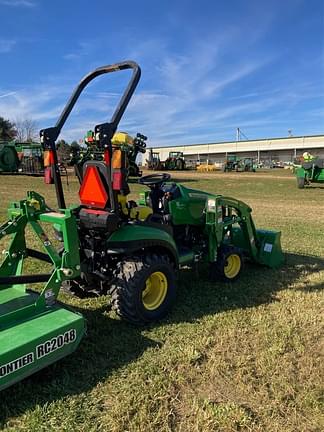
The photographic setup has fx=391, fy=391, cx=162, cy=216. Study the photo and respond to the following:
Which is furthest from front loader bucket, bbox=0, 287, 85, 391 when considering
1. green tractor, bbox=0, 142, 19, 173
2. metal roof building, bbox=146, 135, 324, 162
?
metal roof building, bbox=146, 135, 324, 162

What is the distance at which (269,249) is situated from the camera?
5551mm

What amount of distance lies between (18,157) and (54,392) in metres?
24.2

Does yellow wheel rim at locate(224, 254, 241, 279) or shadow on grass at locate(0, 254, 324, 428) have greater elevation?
yellow wheel rim at locate(224, 254, 241, 279)

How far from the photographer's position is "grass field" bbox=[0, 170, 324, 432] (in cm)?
242

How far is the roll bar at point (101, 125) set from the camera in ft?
10.4

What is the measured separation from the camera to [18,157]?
24.8 m

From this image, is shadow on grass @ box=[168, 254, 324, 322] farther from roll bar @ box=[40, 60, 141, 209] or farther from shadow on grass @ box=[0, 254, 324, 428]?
roll bar @ box=[40, 60, 141, 209]

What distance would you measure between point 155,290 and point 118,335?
0.61 m

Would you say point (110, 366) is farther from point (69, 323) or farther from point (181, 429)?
point (181, 429)

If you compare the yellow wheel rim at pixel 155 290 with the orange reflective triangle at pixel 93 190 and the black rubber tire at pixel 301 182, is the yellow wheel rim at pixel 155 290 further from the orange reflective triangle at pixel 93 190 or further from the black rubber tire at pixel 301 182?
the black rubber tire at pixel 301 182

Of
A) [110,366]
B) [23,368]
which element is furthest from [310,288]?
[23,368]

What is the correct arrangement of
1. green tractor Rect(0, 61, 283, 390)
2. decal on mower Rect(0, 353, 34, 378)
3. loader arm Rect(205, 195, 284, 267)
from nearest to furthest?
decal on mower Rect(0, 353, 34, 378), green tractor Rect(0, 61, 283, 390), loader arm Rect(205, 195, 284, 267)

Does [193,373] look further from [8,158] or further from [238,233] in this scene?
[8,158]

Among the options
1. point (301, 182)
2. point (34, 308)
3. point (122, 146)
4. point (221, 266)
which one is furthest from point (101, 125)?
point (301, 182)
